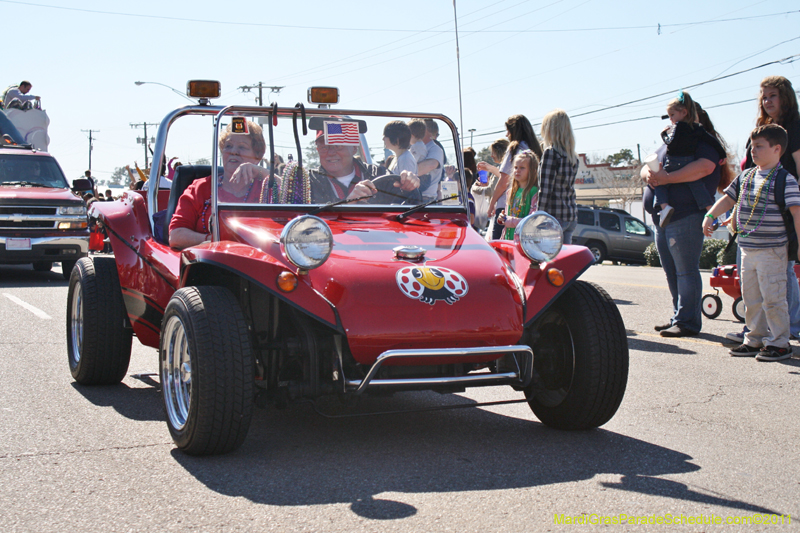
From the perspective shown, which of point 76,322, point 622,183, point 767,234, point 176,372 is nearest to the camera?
point 176,372

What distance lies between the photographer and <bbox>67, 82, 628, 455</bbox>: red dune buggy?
3703mm

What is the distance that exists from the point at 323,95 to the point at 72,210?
32.0 feet

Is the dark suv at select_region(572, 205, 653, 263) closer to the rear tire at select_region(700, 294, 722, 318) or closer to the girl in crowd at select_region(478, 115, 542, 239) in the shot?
the rear tire at select_region(700, 294, 722, 318)

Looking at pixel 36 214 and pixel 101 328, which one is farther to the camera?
pixel 36 214

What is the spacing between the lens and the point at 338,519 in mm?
3055

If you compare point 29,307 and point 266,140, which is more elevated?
point 266,140

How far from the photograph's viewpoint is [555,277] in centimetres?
416

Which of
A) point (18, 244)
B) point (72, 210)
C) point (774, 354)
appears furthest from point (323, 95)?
point (72, 210)

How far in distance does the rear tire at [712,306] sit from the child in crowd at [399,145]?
15.9 feet

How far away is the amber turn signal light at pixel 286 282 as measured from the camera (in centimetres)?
375

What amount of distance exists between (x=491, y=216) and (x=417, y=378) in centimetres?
509

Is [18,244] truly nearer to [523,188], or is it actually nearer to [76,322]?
[76,322]

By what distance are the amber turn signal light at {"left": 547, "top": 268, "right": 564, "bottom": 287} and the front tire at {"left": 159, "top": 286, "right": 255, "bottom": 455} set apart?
1.50 m

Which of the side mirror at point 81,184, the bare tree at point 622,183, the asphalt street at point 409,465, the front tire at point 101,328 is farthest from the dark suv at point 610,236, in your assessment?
the bare tree at point 622,183
